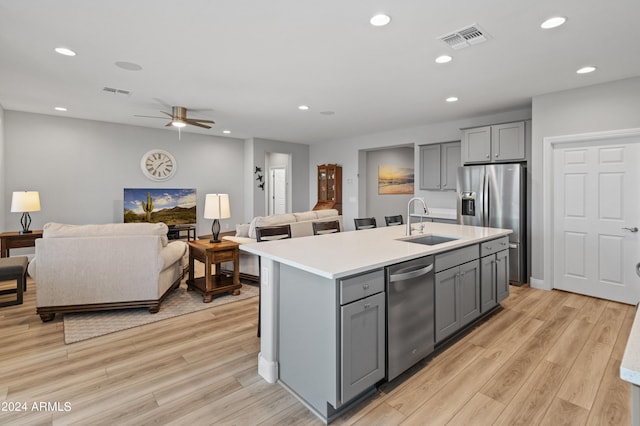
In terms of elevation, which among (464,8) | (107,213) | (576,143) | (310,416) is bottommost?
(310,416)

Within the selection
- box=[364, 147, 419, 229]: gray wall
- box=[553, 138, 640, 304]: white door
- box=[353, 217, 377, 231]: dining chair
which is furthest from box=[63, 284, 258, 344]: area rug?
box=[364, 147, 419, 229]: gray wall

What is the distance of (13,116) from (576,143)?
857 cm

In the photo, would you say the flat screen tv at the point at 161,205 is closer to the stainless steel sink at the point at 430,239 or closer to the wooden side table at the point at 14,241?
the wooden side table at the point at 14,241

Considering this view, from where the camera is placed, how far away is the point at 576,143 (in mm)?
4086

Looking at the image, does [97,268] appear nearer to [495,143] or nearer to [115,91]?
[115,91]

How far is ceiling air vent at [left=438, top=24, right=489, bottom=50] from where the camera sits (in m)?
2.64

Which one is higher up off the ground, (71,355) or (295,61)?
(295,61)


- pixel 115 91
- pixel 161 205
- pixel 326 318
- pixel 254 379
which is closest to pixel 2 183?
pixel 161 205

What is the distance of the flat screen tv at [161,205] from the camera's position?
265 inches

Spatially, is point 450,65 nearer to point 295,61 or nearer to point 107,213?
point 295,61

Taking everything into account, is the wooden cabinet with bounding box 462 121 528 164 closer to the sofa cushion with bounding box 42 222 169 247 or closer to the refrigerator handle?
the refrigerator handle

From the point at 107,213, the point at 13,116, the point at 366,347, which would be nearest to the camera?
the point at 366,347

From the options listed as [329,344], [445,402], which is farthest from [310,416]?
[445,402]

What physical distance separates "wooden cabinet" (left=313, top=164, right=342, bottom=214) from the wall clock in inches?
139
